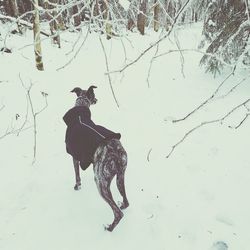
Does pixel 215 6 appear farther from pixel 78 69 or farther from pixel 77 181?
pixel 77 181

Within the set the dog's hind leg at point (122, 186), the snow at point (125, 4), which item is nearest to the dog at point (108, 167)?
the dog's hind leg at point (122, 186)

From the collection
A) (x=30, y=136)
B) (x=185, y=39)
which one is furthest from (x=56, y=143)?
(x=185, y=39)

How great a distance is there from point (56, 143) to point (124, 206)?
246 cm

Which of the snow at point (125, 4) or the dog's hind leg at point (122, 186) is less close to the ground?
the snow at point (125, 4)

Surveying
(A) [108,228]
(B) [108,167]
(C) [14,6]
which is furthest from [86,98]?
(C) [14,6]

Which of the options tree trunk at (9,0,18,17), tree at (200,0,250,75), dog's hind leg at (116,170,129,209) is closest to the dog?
dog's hind leg at (116,170,129,209)

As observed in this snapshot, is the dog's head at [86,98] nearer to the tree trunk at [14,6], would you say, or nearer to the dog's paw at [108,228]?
the dog's paw at [108,228]

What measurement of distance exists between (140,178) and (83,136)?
4.99 feet

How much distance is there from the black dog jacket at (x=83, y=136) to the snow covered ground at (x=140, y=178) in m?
0.82

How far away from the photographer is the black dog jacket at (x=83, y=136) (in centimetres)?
379

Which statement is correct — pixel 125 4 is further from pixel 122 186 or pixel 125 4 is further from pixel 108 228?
pixel 108 228

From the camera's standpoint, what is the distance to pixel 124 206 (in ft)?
14.0

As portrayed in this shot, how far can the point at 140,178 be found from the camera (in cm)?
504

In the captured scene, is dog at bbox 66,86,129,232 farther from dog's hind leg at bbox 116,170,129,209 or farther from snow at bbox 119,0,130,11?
snow at bbox 119,0,130,11
